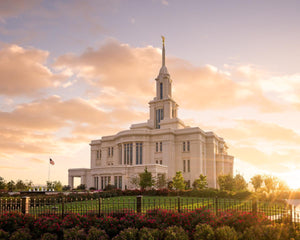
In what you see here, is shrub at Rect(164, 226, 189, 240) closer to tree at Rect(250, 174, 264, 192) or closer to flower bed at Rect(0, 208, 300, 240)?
flower bed at Rect(0, 208, 300, 240)

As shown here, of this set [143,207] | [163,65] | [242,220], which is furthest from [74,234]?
[163,65]

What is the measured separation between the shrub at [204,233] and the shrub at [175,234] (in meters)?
0.40

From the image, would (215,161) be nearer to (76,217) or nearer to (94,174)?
→ (94,174)

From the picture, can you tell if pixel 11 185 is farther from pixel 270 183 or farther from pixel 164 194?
pixel 270 183

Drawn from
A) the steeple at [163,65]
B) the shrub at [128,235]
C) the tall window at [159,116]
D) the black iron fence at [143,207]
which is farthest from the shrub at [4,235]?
the steeple at [163,65]

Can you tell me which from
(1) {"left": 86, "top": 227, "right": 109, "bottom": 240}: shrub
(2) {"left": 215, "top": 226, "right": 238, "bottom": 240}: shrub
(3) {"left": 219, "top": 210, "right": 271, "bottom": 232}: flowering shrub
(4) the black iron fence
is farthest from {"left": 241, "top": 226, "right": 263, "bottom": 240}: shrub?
(1) {"left": 86, "top": 227, "right": 109, "bottom": 240}: shrub

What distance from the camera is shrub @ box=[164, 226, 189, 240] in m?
11.0

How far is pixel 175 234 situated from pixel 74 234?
163 inches

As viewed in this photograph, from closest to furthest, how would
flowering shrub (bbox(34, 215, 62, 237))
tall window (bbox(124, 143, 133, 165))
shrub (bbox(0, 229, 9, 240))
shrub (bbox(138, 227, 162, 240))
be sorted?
shrub (bbox(138, 227, 162, 240)), shrub (bbox(0, 229, 9, 240)), flowering shrub (bbox(34, 215, 62, 237)), tall window (bbox(124, 143, 133, 165))

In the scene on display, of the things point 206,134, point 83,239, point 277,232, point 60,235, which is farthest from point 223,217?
point 206,134

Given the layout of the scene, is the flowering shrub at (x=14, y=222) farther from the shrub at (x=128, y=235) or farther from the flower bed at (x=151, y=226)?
the shrub at (x=128, y=235)

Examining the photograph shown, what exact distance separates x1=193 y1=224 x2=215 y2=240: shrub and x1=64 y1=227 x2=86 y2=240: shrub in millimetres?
4444

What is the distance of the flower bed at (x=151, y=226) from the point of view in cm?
1092

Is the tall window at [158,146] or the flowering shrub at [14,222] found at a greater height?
the tall window at [158,146]
